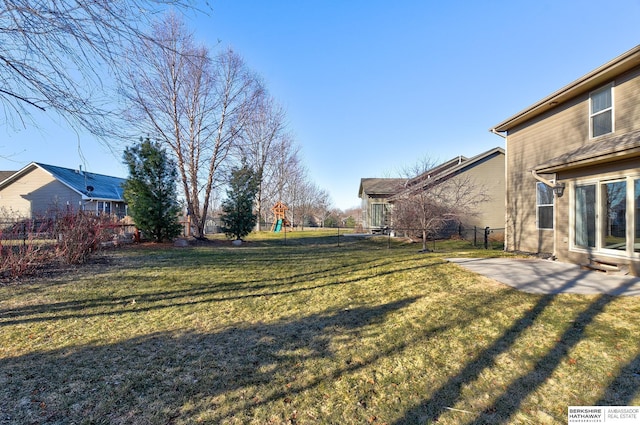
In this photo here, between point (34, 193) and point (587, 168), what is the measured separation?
31.1 metres

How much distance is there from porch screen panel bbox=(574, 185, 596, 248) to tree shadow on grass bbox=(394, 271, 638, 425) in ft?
13.3

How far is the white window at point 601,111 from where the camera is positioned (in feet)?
23.2

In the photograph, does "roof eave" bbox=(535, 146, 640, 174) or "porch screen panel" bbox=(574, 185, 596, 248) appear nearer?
"roof eave" bbox=(535, 146, 640, 174)

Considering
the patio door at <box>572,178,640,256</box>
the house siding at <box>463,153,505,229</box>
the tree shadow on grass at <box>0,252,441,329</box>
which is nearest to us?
the tree shadow on grass at <box>0,252,441,329</box>

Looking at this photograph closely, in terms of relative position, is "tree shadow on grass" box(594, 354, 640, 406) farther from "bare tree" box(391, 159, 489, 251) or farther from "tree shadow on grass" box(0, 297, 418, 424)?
"bare tree" box(391, 159, 489, 251)

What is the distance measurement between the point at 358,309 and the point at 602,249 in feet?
19.5

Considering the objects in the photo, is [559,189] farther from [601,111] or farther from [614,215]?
[601,111]

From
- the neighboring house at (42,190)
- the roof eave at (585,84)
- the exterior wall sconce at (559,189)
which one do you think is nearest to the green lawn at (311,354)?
the exterior wall sconce at (559,189)

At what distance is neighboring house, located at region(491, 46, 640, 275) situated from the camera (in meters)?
6.10

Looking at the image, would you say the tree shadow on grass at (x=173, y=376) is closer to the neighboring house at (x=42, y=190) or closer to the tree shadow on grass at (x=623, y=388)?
the tree shadow on grass at (x=623, y=388)

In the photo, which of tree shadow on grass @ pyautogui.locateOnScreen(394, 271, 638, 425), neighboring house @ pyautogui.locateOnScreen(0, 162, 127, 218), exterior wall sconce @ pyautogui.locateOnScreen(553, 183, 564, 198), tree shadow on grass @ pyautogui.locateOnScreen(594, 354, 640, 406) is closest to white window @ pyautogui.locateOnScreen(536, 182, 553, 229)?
exterior wall sconce @ pyautogui.locateOnScreen(553, 183, 564, 198)

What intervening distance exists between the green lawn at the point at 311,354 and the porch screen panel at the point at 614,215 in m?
2.89

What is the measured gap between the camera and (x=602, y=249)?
664cm

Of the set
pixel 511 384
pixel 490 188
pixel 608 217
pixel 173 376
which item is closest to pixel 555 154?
pixel 608 217
